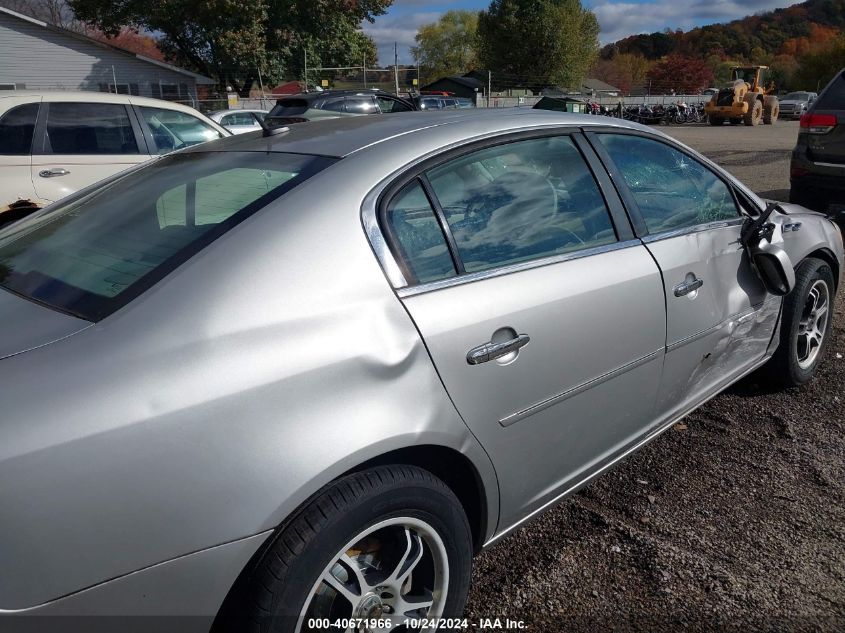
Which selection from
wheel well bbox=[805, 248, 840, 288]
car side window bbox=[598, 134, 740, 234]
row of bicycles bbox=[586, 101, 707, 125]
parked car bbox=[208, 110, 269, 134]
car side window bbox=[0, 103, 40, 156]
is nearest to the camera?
car side window bbox=[598, 134, 740, 234]

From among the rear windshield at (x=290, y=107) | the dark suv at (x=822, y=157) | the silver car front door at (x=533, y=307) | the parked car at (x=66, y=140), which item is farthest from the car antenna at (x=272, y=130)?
the rear windshield at (x=290, y=107)

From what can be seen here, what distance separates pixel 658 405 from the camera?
2674 mm

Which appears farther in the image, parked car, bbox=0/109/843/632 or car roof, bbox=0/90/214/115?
car roof, bbox=0/90/214/115

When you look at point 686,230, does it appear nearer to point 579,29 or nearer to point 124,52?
point 124,52

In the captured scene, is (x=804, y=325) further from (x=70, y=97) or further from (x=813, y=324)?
(x=70, y=97)

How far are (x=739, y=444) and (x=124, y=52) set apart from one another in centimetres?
3752

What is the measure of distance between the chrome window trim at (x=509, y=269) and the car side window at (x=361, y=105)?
12.5 metres

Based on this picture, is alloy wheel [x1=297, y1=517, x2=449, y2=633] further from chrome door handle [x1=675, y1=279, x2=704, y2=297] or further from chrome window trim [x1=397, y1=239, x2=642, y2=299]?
chrome door handle [x1=675, y1=279, x2=704, y2=297]

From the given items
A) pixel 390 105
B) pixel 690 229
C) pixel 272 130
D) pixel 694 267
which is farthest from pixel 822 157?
pixel 390 105

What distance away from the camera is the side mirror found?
120 inches

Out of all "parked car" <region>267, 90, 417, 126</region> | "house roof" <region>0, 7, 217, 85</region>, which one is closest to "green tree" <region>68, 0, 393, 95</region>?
"house roof" <region>0, 7, 217, 85</region>

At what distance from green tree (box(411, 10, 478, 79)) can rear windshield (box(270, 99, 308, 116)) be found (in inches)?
3292

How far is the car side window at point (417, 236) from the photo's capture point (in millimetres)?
1924

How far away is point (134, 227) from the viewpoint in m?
2.08
